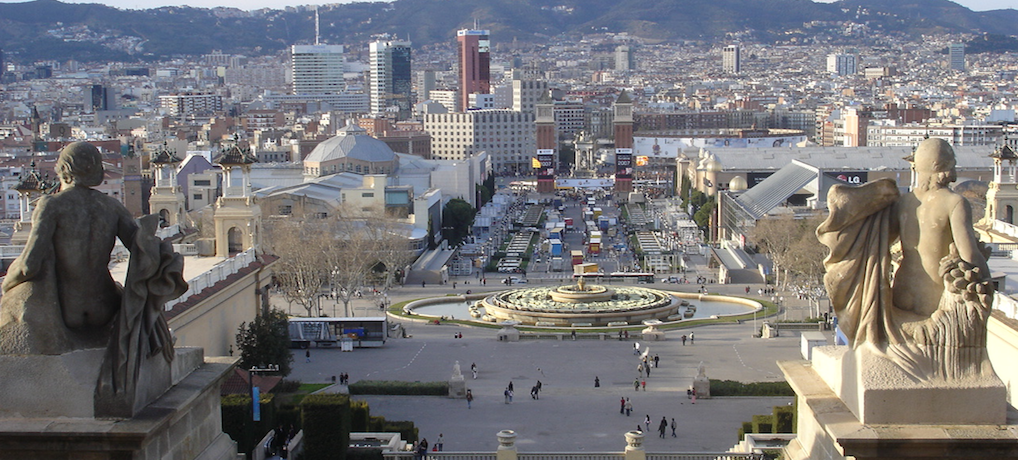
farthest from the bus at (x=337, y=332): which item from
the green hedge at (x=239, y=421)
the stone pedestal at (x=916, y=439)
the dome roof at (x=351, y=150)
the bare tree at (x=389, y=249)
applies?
the dome roof at (x=351, y=150)

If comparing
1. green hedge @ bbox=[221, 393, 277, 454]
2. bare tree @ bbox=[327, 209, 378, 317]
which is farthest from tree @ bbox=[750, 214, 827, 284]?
green hedge @ bbox=[221, 393, 277, 454]

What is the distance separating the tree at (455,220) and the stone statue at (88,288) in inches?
2525

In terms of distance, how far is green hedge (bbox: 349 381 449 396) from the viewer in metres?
26.6

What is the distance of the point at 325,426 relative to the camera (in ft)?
58.9

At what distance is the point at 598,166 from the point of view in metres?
146

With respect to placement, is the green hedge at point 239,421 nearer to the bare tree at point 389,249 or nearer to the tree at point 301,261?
the tree at point 301,261

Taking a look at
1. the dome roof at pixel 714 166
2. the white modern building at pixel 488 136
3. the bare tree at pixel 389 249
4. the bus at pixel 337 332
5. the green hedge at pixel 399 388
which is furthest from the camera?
the white modern building at pixel 488 136

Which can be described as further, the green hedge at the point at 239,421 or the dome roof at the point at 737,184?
the dome roof at the point at 737,184

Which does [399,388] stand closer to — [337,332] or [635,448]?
[337,332]

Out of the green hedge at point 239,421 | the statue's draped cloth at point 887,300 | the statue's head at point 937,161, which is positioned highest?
the statue's head at point 937,161

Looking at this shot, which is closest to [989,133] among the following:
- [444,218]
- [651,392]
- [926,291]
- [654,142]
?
[654,142]

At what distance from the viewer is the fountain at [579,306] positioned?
40.8 m

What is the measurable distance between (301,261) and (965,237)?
124 ft

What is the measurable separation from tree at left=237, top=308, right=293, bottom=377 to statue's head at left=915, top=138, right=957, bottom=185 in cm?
2016
